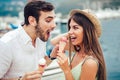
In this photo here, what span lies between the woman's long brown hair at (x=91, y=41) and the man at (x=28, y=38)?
260 millimetres

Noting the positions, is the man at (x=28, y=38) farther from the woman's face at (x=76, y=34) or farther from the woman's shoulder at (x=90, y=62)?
the woman's shoulder at (x=90, y=62)

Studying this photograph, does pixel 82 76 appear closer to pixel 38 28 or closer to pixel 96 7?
pixel 38 28

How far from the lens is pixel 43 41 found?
3.04 m

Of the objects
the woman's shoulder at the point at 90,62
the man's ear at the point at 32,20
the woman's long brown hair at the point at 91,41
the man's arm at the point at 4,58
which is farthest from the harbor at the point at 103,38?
the woman's shoulder at the point at 90,62

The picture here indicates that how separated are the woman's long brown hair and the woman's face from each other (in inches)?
1.1

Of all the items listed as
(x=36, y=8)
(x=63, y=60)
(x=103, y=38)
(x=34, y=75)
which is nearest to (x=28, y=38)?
(x=36, y=8)

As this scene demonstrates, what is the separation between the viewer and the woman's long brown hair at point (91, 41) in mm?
2893

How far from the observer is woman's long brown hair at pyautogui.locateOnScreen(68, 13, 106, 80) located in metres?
2.89

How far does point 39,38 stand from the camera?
3090 millimetres

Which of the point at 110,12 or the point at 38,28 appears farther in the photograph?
the point at 110,12

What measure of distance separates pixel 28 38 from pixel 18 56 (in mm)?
204

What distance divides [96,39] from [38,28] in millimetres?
507

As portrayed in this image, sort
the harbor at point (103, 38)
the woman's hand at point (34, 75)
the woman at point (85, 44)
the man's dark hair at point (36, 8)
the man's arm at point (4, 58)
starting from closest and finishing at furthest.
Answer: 1. the woman's hand at point (34, 75)
2. the man's arm at point (4, 58)
3. the woman at point (85, 44)
4. the man's dark hair at point (36, 8)
5. the harbor at point (103, 38)

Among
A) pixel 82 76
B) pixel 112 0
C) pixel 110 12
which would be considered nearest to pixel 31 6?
pixel 82 76
